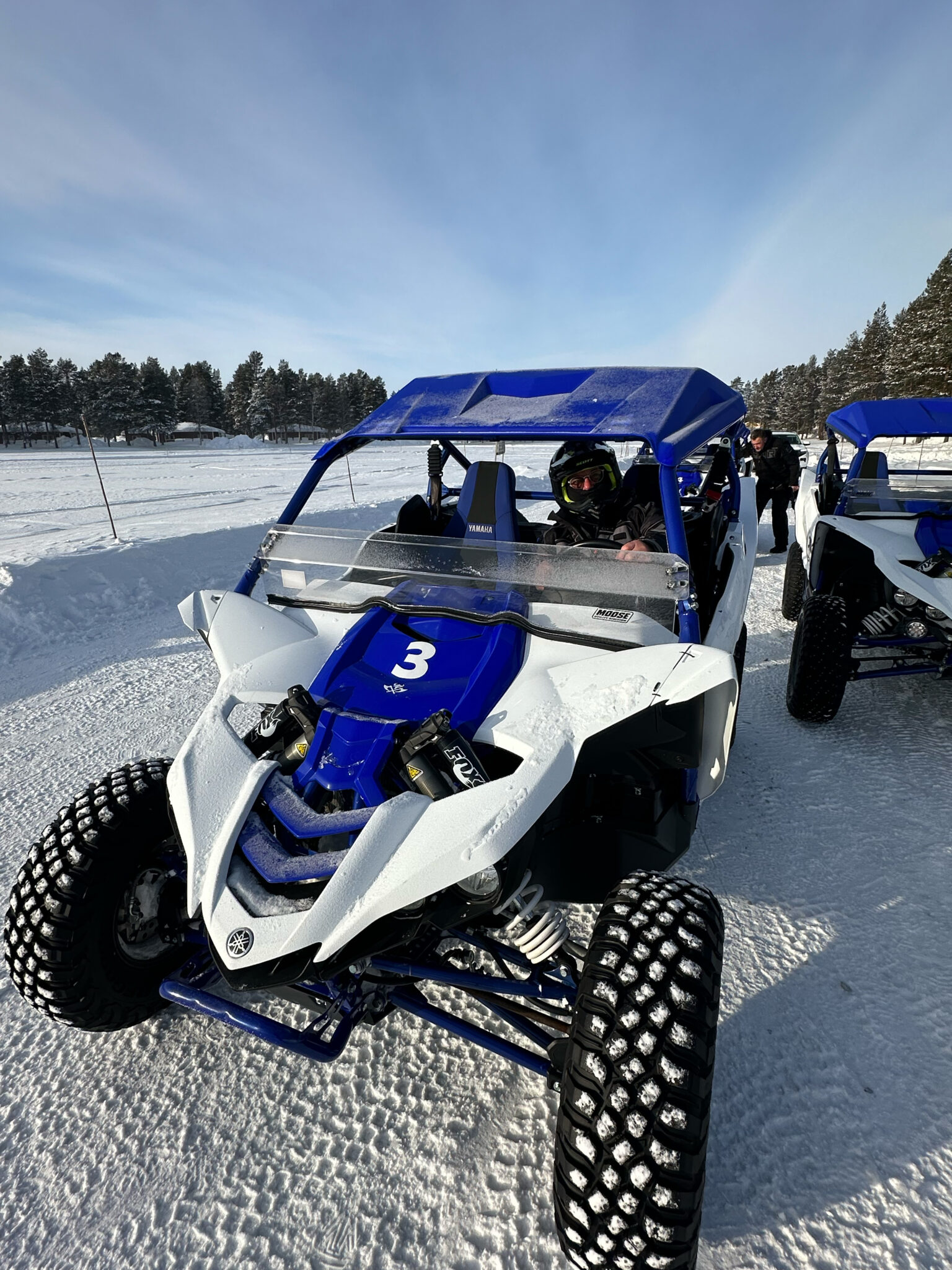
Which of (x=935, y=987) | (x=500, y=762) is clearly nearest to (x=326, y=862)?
(x=500, y=762)

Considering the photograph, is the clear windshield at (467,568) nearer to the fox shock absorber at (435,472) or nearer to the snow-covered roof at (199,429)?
the fox shock absorber at (435,472)

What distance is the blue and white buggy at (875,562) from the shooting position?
4055 millimetres

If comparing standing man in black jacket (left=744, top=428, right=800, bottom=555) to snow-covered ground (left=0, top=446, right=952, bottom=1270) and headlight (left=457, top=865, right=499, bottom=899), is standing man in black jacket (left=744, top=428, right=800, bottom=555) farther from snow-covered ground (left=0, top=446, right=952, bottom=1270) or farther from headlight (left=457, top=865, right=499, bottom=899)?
headlight (left=457, top=865, right=499, bottom=899)

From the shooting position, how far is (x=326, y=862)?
1636 millimetres

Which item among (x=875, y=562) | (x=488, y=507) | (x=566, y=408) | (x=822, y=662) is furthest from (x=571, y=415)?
(x=875, y=562)

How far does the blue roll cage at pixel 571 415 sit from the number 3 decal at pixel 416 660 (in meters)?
0.83

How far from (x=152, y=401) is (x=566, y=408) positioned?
76.2 metres

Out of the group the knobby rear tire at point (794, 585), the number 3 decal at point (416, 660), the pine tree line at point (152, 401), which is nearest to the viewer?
the number 3 decal at point (416, 660)

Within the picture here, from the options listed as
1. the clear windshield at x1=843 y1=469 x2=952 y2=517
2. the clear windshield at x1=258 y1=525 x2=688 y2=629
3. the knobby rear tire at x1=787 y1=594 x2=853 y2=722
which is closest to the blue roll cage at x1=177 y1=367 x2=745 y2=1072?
the clear windshield at x1=258 y1=525 x2=688 y2=629

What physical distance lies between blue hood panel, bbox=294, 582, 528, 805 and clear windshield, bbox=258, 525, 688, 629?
9 centimetres

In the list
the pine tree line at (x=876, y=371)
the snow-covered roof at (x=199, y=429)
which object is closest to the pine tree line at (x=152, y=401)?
the snow-covered roof at (x=199, y=429)

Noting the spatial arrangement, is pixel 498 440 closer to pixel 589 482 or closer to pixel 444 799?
pixel 589 482

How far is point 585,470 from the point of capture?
379 cm

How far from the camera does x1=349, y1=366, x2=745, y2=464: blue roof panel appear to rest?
250 cm
